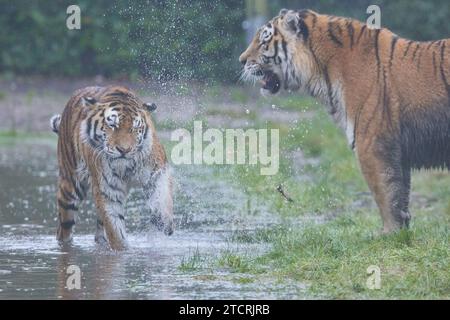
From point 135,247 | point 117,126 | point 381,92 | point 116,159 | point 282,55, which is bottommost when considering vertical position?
point 135,247

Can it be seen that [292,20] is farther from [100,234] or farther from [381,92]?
[100,234]

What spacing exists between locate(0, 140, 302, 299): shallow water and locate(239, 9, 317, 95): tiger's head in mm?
1190

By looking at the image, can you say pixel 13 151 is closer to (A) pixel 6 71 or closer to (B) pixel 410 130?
(A) pixel 6 71

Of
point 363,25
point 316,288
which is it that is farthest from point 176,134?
point 316,288

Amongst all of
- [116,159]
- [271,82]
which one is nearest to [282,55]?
[271,82]

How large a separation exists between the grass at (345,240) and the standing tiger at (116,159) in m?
0.77

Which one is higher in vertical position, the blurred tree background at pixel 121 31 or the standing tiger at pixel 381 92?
the blurred tree background at pixel 121 31

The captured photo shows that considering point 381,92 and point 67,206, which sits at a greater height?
point 381,92

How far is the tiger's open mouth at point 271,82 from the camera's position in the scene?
8.88 meters

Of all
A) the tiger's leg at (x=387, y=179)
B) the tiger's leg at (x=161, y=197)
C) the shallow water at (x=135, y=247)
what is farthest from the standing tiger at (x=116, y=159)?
the tiger's leg at (x=387, y=179)

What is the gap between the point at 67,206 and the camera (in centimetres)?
897

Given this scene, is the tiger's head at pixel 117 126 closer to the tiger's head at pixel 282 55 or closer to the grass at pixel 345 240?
the tiger's head at pixel 282 55

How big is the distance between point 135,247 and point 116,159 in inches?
26.0

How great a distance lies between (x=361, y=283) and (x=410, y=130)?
5.59 feet
